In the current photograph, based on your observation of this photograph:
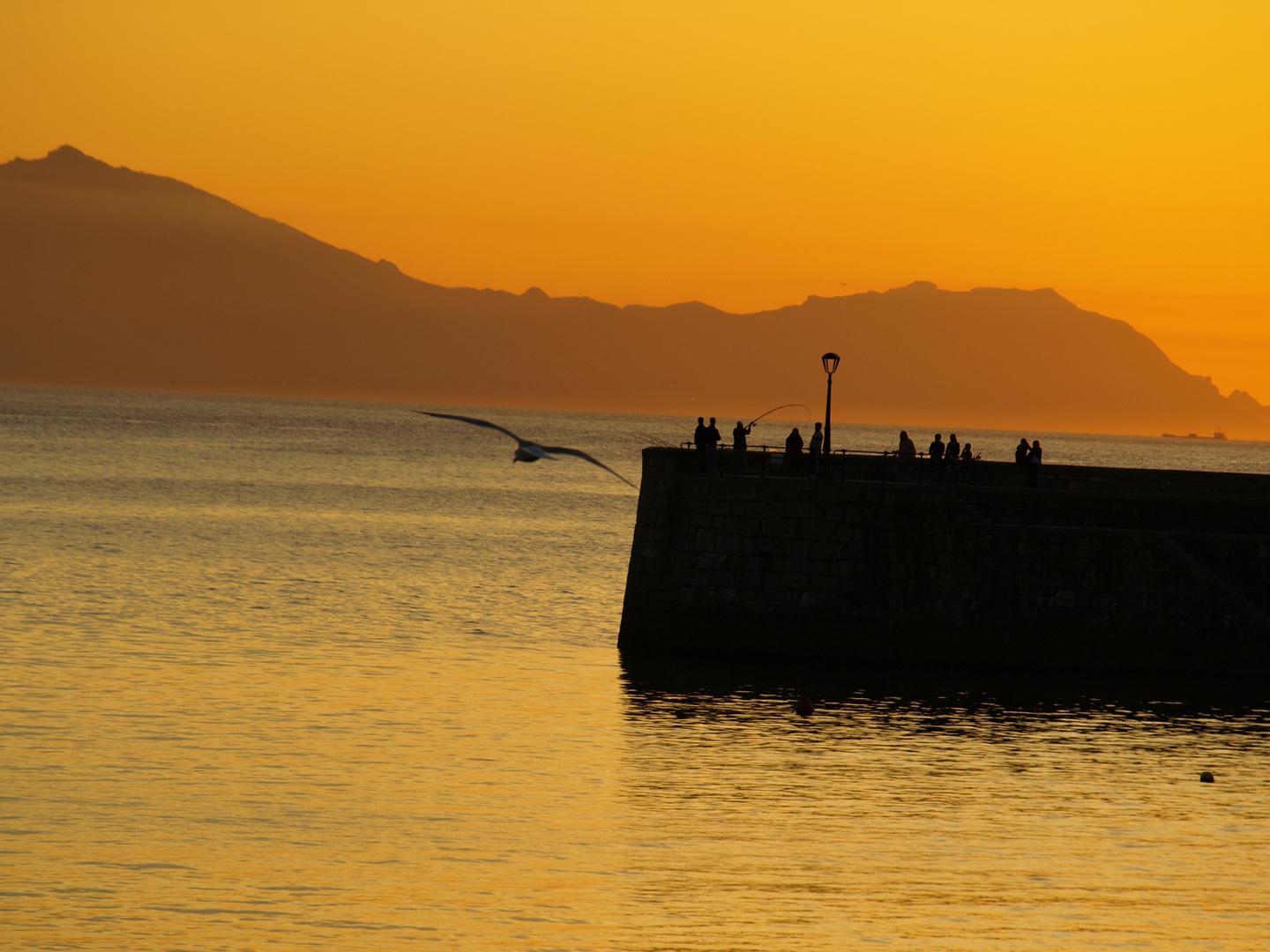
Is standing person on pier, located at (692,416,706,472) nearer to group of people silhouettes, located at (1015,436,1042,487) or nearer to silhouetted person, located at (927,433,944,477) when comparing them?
silhouetted person, located at (927,433,944,477)

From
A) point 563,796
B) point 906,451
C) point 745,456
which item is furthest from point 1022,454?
point 563,796

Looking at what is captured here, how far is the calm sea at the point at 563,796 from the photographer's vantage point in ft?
48.5

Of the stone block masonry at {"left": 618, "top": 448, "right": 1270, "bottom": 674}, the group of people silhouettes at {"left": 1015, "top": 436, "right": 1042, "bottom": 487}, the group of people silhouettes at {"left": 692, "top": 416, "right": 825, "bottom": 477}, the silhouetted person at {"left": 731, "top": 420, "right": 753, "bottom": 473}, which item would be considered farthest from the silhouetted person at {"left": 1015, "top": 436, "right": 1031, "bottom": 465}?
the silhouetted person at {"left": 731, "top": 420, "right": 753, "bottom": 473}

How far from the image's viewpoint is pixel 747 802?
18922mm

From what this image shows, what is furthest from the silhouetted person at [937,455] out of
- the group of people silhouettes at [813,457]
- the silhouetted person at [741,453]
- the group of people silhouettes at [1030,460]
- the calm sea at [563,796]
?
the calm sea at [563,796]

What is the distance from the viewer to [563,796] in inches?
764

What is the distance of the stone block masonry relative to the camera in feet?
87.4

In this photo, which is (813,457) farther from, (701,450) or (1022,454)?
(1022,454)

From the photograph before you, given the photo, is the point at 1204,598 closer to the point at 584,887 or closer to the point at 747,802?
the point at 747,802

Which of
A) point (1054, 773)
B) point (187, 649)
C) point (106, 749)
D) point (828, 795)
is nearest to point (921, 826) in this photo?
point (828, 795)

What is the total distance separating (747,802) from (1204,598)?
1222 centimetres

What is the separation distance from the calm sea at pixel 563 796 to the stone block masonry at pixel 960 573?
0.88 m

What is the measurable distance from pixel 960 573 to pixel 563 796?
36.5 ft

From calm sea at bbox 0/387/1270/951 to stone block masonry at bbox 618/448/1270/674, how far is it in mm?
875
